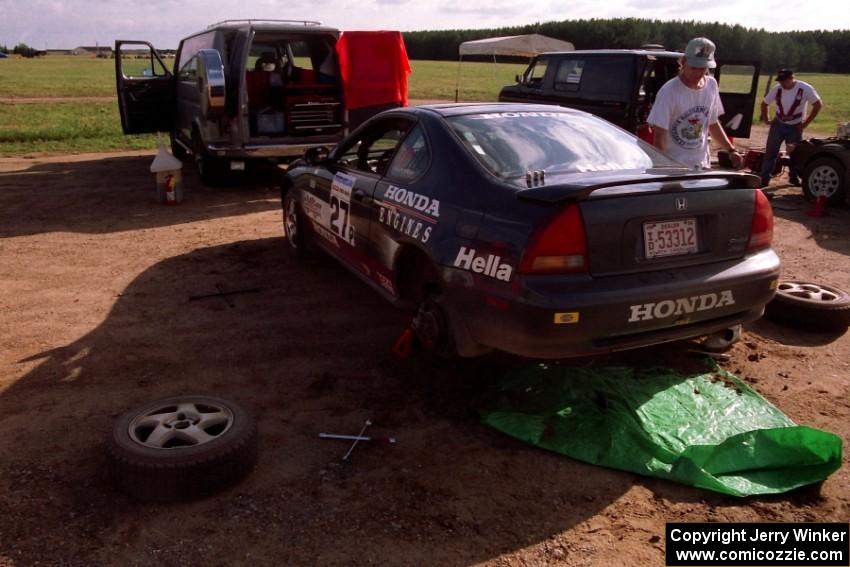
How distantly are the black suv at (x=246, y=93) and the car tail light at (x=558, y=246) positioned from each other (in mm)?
6520

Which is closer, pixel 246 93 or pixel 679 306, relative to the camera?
pixel 679 306

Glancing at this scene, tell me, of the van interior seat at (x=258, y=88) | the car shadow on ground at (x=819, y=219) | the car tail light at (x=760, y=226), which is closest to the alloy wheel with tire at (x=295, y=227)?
the car tail light at (x=760, y=226)

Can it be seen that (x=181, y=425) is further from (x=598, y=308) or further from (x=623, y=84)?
(x=623, y=84)

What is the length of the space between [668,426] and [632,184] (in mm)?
1214

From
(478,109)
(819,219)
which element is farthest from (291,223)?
(819,219)

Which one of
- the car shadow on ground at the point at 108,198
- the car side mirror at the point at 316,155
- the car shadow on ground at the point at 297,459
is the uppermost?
the car side mirror at the point at 316,155

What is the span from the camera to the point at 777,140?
1035 centimetres

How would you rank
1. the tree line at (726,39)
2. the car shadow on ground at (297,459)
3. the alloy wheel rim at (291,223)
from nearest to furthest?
the car shadow on ground at (297,459), the alloy wheel rim at (291,223), the tree line at (726,39)

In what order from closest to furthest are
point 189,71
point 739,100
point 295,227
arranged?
1. point 295,227
2. point 189,71
3. point 739,100

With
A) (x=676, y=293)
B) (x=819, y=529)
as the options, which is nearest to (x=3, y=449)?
(x=676, y=293)

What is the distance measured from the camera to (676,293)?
3244mm

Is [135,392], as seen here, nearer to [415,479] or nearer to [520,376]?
[415,479]

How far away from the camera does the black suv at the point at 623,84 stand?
10211 mm

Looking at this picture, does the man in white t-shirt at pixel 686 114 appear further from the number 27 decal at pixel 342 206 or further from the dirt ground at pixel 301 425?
the number 27 decal at pixel 342 206
